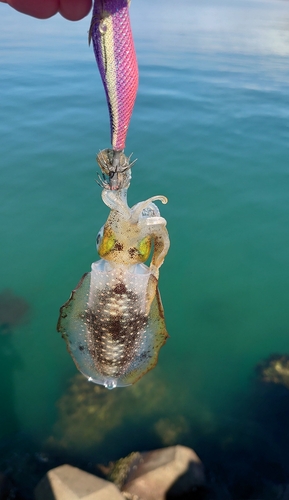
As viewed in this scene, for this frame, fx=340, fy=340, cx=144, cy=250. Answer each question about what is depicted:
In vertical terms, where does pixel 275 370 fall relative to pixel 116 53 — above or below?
below

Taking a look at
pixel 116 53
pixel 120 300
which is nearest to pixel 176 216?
pixel 120 300

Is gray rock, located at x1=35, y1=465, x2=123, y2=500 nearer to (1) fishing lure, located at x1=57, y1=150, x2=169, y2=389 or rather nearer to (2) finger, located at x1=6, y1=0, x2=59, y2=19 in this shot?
(1) fishing lure, located at x1=57, y1=150, x2=169, y2=389

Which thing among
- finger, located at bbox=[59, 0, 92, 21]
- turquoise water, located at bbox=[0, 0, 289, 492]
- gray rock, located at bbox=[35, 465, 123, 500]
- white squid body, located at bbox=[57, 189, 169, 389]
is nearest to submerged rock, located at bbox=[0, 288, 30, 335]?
turquoise water, located at bbox=[0, 0, 289, 492]

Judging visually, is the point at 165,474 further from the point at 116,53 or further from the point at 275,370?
the point at 116,53

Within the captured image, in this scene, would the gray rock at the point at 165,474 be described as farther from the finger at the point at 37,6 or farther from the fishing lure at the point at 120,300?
the finger at the point at 37,6

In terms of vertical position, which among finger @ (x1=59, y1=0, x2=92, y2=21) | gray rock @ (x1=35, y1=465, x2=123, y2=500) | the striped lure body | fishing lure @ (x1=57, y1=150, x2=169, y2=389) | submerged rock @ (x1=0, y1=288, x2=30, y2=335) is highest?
finger @ (x1=59, y1=0, x2=92, y2=21)

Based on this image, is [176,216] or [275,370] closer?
[275,370]

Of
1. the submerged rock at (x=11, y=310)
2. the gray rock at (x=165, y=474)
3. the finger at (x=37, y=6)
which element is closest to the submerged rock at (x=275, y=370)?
the gray rock at (x=165, y=474)
